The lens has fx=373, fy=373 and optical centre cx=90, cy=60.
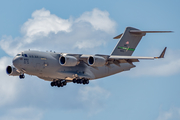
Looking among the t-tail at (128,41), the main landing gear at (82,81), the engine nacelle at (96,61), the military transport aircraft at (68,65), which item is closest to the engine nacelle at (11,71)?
the military transport aircraft at (68,65)

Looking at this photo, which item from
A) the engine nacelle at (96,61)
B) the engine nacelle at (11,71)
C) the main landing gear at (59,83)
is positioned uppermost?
the engine nacelle at (11,71)

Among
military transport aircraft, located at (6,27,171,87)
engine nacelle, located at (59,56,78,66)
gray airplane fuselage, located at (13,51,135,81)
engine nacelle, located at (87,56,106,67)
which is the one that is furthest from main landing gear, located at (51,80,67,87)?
engine nacelle, located at (87,56,106,67)

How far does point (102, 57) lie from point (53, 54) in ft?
13.3

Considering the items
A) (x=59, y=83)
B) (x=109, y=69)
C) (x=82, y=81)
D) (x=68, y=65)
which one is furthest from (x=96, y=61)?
(x=59, y=83)

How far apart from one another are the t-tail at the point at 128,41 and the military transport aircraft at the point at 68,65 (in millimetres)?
93

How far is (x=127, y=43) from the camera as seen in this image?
35.0 meters

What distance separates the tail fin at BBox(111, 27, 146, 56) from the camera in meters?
34.7

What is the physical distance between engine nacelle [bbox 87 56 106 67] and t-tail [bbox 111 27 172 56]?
4.24m

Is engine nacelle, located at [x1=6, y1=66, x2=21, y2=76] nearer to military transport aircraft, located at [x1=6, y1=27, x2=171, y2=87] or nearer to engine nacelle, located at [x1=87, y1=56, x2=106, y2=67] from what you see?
military transport aircraft, located at [x1=6, y1=27, x2=171, y2=87]

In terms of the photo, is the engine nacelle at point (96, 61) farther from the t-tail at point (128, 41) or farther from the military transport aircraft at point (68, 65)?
the t-tail at point (128, 41)

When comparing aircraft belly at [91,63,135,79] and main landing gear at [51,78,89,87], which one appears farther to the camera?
aircraft belly at [91,63,135,79]

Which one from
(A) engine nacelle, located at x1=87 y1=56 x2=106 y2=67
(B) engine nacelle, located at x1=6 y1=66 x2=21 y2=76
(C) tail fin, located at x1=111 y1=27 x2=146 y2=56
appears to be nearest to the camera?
(A) engine nacelle, located at x1=87 y1=56 x2=106 y2=67

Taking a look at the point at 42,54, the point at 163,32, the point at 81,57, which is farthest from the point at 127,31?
the point at 42,54

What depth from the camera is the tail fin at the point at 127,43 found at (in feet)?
114
